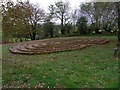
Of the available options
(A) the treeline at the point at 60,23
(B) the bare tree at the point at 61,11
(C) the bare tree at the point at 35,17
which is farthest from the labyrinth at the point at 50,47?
(B) the bare tree at the point at 61,11

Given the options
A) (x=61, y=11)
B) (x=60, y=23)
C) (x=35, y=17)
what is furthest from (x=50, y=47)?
(x=60, y=23)

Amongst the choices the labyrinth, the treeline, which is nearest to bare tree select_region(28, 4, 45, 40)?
the treeline

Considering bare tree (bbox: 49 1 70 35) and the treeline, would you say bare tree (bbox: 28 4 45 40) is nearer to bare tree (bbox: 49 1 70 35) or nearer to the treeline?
the treeline

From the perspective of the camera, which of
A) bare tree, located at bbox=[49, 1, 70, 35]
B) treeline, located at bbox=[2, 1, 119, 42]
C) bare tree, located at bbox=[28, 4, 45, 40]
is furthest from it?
bare tree, located at bbox=[49, 1, 70, 35]

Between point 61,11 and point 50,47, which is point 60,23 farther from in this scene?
point 50,47

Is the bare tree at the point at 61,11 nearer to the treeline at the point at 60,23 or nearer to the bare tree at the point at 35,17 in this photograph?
the treeline at the point at 60,23

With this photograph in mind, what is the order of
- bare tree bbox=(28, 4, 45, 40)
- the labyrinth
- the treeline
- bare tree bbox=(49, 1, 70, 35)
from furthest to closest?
bare tree bbox=(49, 1, 70, 35)
bare tree bbox=(28, 4, 45, 40)
the treeline
the labyrinth

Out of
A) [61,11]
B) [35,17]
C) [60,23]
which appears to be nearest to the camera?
[35,17]

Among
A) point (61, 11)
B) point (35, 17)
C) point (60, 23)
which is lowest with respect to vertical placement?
point (60, 23)

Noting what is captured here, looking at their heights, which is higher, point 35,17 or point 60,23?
point 35,17

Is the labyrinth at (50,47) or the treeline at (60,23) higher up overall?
the treeline at (60,23)

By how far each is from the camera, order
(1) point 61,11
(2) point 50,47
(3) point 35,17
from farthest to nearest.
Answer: (1) point 61,11 → (3) point 35,17 → (2) point 50,47

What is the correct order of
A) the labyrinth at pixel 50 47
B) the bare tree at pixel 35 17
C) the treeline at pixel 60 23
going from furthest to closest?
the bare tree at pixel 35 17 < the treeline at pixel 60 23 < the labyrinth at pixel 50 47

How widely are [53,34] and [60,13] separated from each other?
14.6 feet
